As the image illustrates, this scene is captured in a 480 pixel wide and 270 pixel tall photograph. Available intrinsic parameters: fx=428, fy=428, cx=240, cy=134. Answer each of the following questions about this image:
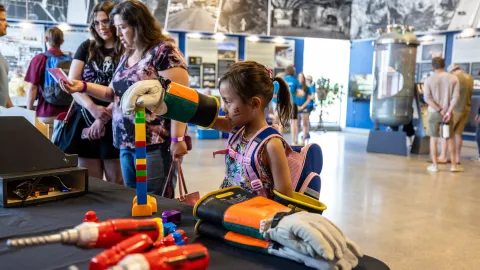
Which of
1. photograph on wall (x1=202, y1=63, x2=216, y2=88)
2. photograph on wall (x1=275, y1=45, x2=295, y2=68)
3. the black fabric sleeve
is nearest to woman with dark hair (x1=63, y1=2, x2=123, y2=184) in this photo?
the black fabric sleeve

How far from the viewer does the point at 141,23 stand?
175 centimetres

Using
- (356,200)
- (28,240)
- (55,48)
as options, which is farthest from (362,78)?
(28,240)

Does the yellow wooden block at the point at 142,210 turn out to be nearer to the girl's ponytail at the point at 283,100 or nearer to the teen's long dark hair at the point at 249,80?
the teen's long dark hair at the point at 249,80

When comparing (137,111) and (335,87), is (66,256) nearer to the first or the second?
(137,111)

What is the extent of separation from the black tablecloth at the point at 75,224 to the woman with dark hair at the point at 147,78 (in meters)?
0.24

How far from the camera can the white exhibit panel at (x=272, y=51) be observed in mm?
10656

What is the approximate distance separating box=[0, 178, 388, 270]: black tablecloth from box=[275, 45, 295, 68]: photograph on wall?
973 cm

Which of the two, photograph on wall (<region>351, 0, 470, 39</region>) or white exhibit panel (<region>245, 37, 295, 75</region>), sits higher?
photograph on wall (<region>351, 0, 470, 39</region>)

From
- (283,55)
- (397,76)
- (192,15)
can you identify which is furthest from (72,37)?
(397,76)

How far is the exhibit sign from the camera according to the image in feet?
35.0

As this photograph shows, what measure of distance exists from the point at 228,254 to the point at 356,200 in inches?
130

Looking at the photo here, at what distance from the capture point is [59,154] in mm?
1460

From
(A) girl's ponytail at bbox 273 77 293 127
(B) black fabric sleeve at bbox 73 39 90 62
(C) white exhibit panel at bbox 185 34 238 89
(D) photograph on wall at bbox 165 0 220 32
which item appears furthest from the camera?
(C) white exhibit panel at bbox 185 34 238 89

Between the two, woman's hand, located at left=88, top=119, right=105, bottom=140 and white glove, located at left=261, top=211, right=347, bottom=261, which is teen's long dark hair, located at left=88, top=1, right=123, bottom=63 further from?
white glove, located at left=261, top=211, right=347, bottom=261
